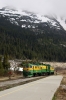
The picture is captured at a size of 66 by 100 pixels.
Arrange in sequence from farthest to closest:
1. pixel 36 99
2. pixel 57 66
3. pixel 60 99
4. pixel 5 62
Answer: pixel 57 66 → pixel 5 62 → pixel 60 99 → pixel 36 99

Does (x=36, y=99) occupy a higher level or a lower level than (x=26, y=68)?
lower

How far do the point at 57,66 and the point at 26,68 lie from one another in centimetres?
11326

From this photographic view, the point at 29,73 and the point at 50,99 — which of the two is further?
the point at 29,73

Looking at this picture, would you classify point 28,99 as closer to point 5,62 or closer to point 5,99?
point 5,99

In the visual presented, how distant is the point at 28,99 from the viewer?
64.6 feet

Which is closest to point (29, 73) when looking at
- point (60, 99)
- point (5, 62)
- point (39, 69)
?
point (39, 69)

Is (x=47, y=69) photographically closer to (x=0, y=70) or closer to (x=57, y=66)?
(x=0, y=70)

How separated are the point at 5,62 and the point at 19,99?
70.4m

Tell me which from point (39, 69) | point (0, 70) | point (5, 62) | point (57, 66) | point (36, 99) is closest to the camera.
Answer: point (36, 99)

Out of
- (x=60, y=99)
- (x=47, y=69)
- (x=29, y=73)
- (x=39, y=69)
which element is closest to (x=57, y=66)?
(x=47, y=69)

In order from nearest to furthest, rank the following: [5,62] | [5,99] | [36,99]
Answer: [5,99]
[36,99]
[5,62]

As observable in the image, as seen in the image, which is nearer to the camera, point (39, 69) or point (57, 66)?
point (39, 69)

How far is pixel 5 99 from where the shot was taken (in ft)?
61.2

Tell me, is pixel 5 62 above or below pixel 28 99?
above
